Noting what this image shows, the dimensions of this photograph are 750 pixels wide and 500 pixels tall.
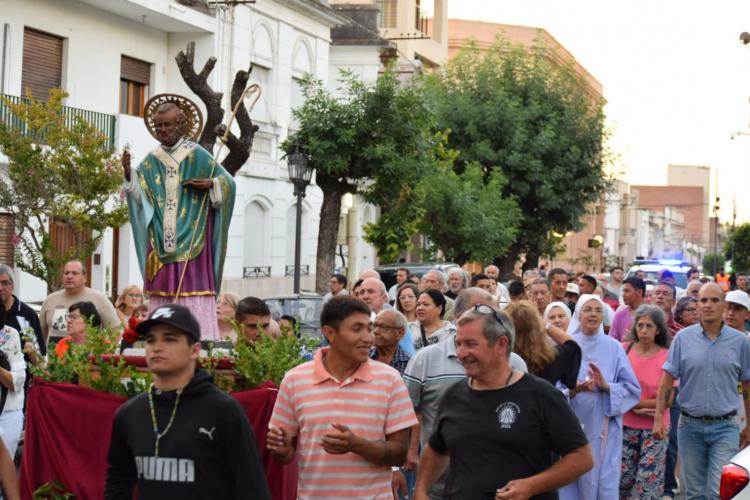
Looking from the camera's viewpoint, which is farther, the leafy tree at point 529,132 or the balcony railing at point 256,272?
the leafy tree at point 529,132

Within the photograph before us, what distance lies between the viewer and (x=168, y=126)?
9648 millimetres

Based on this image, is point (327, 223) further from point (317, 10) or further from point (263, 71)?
point (317, 10)

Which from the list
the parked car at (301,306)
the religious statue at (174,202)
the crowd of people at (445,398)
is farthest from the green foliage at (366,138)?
the religious statue at (174,202)

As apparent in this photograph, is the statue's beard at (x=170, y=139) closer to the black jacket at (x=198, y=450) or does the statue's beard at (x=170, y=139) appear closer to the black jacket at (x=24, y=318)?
the black jacket at (x=24, y=318)

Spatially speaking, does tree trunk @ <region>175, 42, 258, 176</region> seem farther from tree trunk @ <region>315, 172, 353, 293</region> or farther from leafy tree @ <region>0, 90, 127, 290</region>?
tree trunk @ <region>315, 172, 353, 293</region>

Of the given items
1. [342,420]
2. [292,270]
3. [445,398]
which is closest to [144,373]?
[342,420]

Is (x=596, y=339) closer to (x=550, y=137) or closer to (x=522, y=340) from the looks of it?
(x=522, y=340)

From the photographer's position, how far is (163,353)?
5.36 meters

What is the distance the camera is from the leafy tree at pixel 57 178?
20.4m

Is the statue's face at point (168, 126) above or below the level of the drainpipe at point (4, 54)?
below

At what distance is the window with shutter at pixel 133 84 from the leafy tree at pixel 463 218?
8.30m

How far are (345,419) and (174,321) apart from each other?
1.26 meters

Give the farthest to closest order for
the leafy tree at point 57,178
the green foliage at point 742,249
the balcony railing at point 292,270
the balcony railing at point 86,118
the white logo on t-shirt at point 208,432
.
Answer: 1. the green foliage at point 742,249
2. the balcony railing at point 292,270
3. the balcony railing at point 86,118
4. the leafy tree at point 57,178
5. the white logo on t-shirt at point 208,432

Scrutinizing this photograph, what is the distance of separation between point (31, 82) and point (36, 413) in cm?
1837
